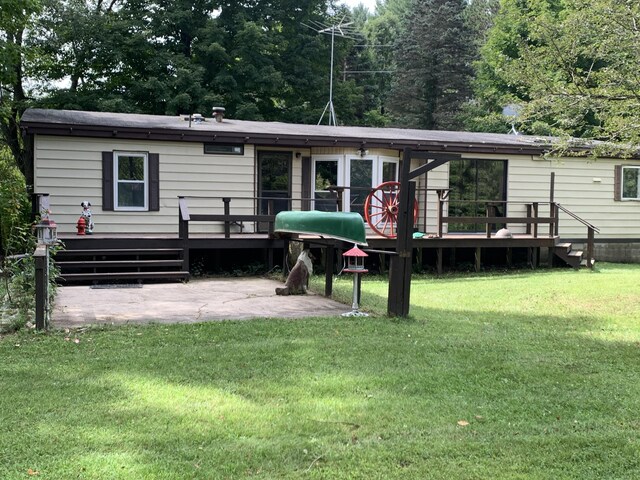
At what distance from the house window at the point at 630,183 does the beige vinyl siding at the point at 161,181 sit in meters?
9.89

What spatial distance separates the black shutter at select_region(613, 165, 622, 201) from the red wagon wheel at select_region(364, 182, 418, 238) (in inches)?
254

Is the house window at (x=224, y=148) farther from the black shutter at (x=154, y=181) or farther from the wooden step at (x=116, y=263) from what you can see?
the wooden step at (x=116, y=263)

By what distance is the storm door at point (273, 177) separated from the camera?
13930 millimetres

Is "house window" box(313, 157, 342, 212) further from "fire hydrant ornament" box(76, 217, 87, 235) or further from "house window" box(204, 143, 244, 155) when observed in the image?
"fire hydrant ornament" box(76, 217, 87, 235)

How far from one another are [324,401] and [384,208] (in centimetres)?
902

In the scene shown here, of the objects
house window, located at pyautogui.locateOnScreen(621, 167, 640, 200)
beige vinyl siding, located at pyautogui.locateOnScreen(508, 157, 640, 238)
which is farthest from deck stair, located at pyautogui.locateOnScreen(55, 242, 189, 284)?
house window, located at pyautogui.locateOnScreen(621, 167, 640, 200)

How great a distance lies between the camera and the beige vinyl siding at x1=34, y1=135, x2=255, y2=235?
12.0 m

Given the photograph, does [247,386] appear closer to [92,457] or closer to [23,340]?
[92,457]

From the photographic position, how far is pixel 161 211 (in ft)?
42.2

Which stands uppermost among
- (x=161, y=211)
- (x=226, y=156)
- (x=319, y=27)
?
(x=319, y=27)

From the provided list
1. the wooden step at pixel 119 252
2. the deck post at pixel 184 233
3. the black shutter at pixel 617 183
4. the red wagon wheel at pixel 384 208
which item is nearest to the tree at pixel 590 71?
the red wagon wheel at pixel 384 208

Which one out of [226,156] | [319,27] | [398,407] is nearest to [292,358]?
[398,407]

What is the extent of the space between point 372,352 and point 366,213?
7305mm

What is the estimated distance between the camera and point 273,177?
46.1 ft
